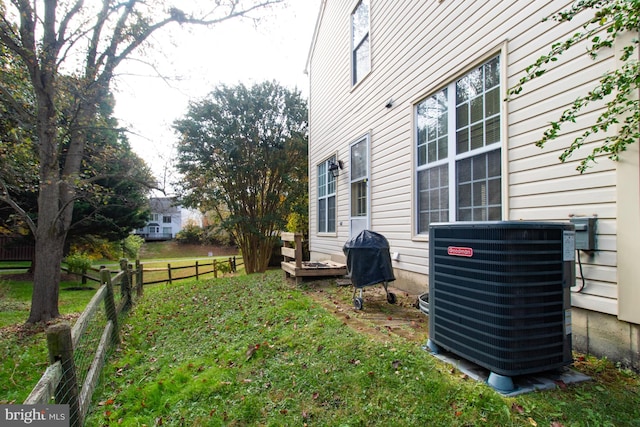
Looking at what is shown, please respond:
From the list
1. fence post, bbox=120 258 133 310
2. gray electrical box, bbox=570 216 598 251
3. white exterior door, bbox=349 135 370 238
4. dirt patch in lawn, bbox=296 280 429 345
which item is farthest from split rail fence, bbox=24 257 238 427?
white exterior door, bbox=349 135 370 238

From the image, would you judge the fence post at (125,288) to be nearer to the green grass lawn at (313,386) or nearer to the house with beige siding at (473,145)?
the green grass lawn at (313,386)

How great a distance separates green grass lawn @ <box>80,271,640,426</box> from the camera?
1.92m

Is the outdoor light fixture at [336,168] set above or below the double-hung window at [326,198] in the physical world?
above

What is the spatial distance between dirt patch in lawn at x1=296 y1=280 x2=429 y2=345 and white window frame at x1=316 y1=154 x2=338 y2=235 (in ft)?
9.28

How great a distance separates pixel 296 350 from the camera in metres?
3.18

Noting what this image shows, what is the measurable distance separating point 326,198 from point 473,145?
5.30m

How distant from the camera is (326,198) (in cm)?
888

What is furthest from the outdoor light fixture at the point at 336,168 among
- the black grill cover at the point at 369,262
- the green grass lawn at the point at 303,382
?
the black grill cover at the point at 369,262

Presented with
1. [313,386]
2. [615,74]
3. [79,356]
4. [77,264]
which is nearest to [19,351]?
[79,356]

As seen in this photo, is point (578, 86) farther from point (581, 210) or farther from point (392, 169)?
point (392, 169)

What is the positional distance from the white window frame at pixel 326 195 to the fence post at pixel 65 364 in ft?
20.1

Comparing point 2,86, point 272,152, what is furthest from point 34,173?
point 272,152

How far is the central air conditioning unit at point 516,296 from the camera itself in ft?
6.65

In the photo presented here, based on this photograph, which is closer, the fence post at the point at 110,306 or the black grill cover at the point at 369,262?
the black grill cover at the point at 369,262
